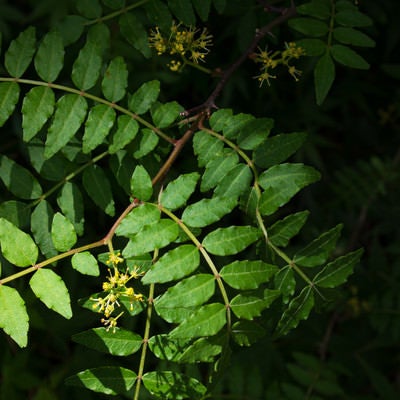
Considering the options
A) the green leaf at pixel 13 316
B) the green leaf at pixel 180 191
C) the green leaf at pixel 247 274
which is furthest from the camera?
the green leaf at pixel 180 191

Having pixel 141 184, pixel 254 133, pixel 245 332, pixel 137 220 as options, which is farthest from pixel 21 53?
pixel 245 332

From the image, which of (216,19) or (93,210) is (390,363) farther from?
(216,19)

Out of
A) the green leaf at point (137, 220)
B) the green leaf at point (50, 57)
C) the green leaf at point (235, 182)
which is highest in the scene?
the green leaf at point (50, 57)

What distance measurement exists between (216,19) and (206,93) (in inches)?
16.7

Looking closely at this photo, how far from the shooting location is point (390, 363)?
12.9 feet

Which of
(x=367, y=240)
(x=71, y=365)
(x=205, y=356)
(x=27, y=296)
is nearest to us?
(x=205, y=356)

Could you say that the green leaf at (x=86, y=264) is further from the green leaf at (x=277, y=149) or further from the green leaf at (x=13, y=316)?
the green leaf at (x=277, y=149)

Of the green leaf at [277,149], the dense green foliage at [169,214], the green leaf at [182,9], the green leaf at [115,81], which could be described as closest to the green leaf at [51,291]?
the dense green foliage at [169,214]

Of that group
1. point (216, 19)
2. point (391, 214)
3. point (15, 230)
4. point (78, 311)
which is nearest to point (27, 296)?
point (78, 311)

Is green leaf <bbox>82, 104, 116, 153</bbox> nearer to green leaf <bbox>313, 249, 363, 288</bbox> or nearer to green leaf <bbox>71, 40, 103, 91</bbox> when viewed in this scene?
green leaf <bbox>71, 40, 103, 91</bbox>

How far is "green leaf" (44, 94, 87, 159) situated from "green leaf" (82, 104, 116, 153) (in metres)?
0.03

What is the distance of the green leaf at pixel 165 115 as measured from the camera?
218cm

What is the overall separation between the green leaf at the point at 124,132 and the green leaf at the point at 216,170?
0.98 feet

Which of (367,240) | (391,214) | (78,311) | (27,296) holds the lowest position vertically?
(367,240)
